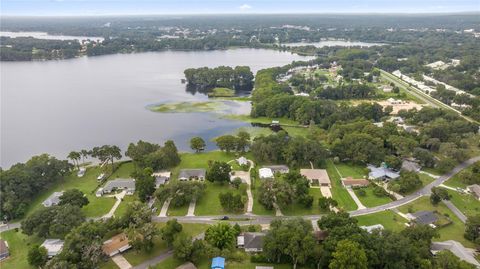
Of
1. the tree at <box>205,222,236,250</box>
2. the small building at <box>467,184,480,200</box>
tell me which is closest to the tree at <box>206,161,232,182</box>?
the tree at <box>205,222,236,250</box>

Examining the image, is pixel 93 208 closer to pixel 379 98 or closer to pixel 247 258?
pixel 247 258

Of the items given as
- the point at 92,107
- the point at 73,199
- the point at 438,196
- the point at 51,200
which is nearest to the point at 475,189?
the point at 438,196

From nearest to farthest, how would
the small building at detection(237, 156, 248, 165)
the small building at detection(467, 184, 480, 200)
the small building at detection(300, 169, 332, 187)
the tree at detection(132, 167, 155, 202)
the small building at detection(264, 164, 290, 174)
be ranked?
1. the tree at detection(132, 167, 155, 202)
2. the small building at detection(467, 184, 480, 200)
3. the small building at detection(300, 169, 332, 187)
4. the small building at detection(264, 164, 290, 174)
5. the small building at detection(237, 156, 248, 165)

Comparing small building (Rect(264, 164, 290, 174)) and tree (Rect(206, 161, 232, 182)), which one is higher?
tree (Rect(206, 161, 232, 182))

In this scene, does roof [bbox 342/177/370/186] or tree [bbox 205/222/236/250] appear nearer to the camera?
tree [bbox 205/222/236/250]

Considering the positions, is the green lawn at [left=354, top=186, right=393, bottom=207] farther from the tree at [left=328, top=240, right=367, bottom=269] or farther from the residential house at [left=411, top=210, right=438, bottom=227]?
the tree at [left=328, top=240, right=367, bottom=269]

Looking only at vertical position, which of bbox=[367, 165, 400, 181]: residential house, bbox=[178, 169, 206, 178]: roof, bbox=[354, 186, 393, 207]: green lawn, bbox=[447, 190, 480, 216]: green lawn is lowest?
bbox=[447, 190, 480, 216]: green lawn
